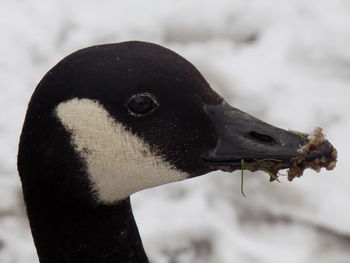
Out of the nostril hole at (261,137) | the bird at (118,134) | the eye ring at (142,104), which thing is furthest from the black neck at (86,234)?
the nostril hole at (261,137)

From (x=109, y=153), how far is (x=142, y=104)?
A: 0.16m

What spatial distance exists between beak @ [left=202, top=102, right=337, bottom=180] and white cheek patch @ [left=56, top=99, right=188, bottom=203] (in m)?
0.16

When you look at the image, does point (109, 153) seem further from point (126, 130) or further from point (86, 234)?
point (86, 234)

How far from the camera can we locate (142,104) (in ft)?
7.89

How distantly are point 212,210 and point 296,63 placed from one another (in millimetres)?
1392

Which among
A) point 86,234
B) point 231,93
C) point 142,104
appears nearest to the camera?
point 142,104

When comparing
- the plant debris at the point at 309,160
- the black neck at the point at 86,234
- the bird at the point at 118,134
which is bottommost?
the plant debris at the point at 309,160

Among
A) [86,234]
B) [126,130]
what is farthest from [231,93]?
[126,130]

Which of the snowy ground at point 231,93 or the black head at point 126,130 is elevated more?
the snowy ground at point 231,93

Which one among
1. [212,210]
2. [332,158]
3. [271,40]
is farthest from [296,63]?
[332,158]

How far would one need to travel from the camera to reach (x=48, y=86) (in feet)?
7.89

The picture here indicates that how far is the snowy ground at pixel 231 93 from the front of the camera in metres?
4.03

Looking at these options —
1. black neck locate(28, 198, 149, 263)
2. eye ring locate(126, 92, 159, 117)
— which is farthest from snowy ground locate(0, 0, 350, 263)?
eye ring locate(126, 92, 159, 117)

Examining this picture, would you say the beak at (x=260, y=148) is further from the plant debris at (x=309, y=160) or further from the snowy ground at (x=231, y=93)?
the snowy ground at (x=231, y=93)
